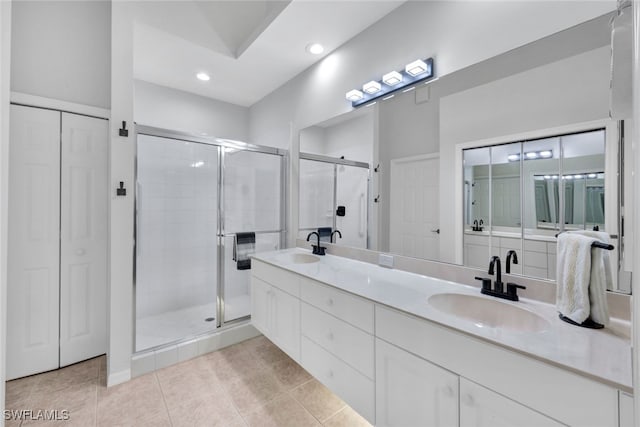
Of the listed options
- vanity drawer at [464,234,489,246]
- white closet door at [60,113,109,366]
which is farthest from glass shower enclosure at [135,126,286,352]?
vanity drawer at [464,234,489,246]

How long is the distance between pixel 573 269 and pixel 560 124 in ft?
2.11

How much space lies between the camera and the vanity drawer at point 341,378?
4.06 ft

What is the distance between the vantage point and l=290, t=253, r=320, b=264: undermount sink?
231 centimetres

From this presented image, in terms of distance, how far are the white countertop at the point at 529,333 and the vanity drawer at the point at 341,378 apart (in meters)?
0.41

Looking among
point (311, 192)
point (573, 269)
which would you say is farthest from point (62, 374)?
point (573, 269)

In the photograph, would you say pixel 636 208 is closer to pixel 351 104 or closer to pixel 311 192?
pixel 351 104

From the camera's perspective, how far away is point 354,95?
207 centimetres

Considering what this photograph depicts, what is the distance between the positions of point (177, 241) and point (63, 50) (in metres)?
1.78

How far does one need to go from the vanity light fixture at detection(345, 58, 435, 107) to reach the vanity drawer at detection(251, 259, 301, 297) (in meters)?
1.43

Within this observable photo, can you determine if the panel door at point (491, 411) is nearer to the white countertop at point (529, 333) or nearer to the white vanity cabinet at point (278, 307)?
the white countertop at point (529, 333)

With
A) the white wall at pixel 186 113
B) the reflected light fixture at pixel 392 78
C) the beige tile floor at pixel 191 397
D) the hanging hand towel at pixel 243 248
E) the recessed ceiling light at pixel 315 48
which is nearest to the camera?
the beige tile floor at pixel 191 397

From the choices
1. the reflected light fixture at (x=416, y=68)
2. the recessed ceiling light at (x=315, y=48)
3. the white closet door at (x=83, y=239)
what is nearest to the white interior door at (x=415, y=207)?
the reflected light fixture at (x=416, y=68)

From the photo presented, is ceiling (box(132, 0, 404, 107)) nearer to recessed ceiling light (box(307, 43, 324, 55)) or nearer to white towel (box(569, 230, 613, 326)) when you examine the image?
recessed ceiling light (box(307, 43, 324, 55))

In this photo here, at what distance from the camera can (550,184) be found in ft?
4.02
